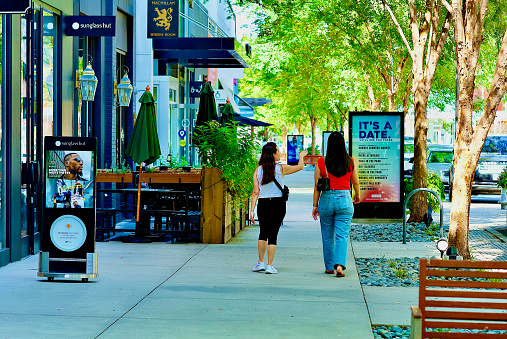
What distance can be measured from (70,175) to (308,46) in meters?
23.3

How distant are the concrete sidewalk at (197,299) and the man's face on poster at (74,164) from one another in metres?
1.28

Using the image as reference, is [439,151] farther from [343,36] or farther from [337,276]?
[337,276]

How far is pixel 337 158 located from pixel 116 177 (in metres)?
5.31

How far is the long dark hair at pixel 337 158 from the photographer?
940 cm

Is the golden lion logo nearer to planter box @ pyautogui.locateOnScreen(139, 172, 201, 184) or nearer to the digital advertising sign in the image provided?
planter box @ pyautogui.locateOnScreen(139, 172, 201, 184)

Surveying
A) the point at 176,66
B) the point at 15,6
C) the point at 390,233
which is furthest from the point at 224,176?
the point at 176,66

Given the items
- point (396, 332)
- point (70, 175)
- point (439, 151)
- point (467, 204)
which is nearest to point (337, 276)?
point (467, 204)

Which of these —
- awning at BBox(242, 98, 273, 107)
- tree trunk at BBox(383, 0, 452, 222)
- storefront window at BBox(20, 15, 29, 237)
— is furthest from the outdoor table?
awning at BBox(242, 98, 273, 107)

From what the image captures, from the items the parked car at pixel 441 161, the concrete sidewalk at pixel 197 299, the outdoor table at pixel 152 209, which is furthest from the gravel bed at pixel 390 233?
the parked car at pixel 441 161

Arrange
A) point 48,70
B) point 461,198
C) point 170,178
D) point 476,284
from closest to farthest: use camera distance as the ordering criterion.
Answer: point 476,284
point 461,198
point 48,70
point 170,178

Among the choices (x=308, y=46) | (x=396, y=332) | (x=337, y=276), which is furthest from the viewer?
(x=308, y=46)

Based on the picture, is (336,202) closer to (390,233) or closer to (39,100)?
(39,100)

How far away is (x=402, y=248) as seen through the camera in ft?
40.3

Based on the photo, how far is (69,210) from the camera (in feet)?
28.5
